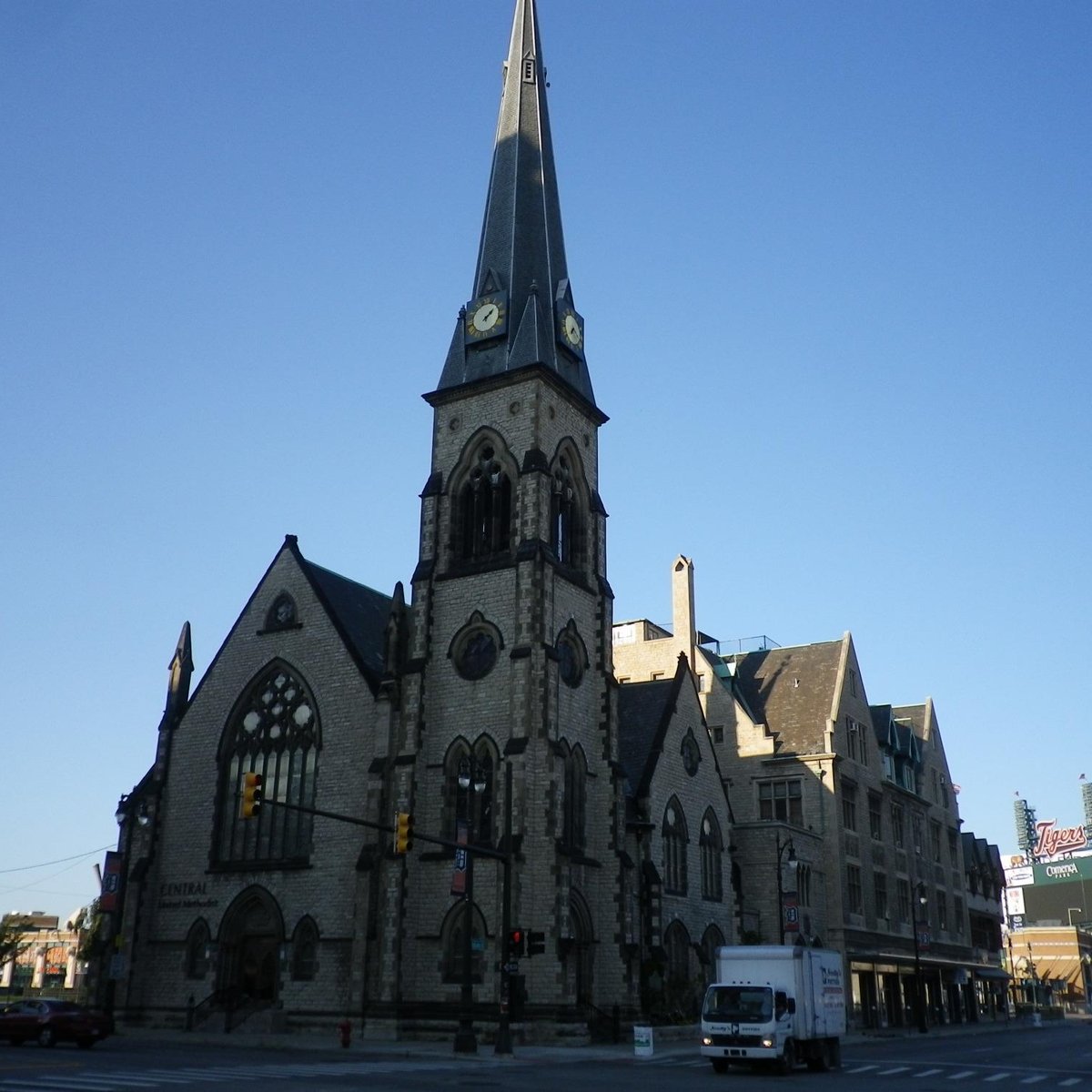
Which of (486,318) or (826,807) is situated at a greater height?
(486,318)

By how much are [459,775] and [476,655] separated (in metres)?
4.46

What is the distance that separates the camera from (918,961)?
5769cm

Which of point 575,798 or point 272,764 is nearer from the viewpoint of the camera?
point 575,798

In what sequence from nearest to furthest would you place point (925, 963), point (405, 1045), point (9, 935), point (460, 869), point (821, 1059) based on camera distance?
1. point (821, 1059)
2. point (460, 869)
3. point (405, 1045)
4. point (925, 963)
5. point (9, 935)

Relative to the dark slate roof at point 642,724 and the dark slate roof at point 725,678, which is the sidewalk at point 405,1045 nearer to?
the dark slate roof at point 642,724

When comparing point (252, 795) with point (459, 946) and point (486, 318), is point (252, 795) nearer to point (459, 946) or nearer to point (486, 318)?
point (459, 946)

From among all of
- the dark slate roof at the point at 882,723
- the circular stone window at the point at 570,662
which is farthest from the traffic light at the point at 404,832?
the dark slate roof at the point at 882,723

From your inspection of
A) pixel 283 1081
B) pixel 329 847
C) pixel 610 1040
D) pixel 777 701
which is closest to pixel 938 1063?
pixel 610 1040

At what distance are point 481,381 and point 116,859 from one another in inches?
936

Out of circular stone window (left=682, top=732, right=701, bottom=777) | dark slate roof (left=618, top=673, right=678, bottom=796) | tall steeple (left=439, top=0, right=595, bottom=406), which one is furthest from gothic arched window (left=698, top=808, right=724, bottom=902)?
tall steeple (left=439, top=0, right=595, bottom=406)

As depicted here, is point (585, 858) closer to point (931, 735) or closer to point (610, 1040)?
point (610, 1040)

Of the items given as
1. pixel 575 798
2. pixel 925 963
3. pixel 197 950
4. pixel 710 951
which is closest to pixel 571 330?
pixel 575 798

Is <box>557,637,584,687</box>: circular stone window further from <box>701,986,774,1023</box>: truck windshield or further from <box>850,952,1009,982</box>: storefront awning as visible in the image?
<box>850,952,1009,982</box>: storefront awning

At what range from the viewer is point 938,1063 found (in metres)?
32.8
